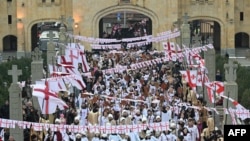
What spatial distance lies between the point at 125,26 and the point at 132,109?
40.2 metres

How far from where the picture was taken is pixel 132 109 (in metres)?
27.9

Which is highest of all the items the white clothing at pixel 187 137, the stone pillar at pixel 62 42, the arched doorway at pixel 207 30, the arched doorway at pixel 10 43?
the arched doorway at pixel 207 30

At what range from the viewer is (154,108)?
28.5 metres

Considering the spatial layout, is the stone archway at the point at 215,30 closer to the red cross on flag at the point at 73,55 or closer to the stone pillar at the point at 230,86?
the red cross on flag at the point at 73,55

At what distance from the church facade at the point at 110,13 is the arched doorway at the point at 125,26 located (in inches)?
73.4

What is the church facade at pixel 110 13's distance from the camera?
2228 inches

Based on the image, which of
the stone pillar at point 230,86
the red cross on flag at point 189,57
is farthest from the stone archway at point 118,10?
the stone pillar at point 230,86

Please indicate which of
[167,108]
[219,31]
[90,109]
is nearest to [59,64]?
[90,109]

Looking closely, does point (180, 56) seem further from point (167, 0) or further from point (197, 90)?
point (167, 0)

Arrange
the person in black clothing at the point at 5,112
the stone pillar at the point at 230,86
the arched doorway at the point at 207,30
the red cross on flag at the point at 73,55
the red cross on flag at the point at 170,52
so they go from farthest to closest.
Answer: the arched doorway at the point at 207,30, the red cross on flag at the point at 170,52, the red cross on flag at the point at 73,55, the person in black clothing at the point at 5,112, the stone pillar at the point at 230,86

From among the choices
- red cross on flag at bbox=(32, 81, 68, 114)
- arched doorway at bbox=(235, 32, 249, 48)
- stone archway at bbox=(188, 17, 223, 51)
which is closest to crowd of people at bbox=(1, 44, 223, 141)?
red cross on flag at bbox=(32, 81, 68, 114)

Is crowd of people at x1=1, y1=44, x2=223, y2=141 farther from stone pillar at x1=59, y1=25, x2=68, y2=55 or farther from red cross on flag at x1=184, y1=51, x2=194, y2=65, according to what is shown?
stone pillar at x1=59, y1=25, x2=68, y2=55

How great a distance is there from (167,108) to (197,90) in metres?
6.48

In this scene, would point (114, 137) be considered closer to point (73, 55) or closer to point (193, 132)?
point (193, 132)
